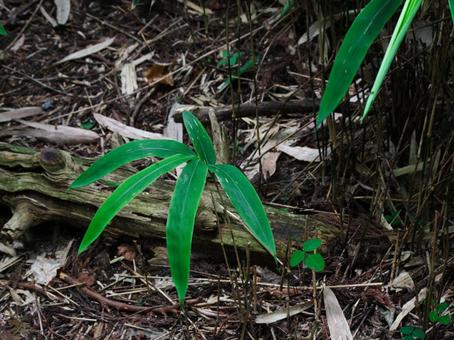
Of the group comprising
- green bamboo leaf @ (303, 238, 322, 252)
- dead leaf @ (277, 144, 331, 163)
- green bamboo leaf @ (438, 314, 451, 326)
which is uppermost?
dead leaf @ (277, 144, 331, 163)

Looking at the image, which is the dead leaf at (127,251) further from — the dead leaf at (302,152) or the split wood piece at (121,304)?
the dead leaf at (302,152)

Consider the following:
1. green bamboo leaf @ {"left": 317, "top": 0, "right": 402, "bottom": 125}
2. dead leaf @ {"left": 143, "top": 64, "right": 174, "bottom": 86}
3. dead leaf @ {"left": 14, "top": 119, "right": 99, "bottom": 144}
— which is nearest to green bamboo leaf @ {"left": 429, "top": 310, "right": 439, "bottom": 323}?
green bamboo leaf @ {"left": 317, "top": 0, "right": 402, "bottom": 125}

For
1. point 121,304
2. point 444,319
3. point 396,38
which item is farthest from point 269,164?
point 396,38

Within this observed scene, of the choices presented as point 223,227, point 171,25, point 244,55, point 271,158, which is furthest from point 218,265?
point 171,25

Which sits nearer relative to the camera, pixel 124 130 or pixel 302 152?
pixel 302 152

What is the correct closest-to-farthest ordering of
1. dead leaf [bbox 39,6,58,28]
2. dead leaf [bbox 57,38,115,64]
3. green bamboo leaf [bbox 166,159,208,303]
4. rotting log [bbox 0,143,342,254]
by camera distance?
green bamboo leaf [bbox 166,159,208,303], rotting log [bbox 0,143,342,254], dead leaf [bbox 57,38,115,64], dead leaf [bbox 39,6,58,28]

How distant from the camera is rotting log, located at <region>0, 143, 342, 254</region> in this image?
1544 millimetres

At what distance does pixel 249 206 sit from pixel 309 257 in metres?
0.36

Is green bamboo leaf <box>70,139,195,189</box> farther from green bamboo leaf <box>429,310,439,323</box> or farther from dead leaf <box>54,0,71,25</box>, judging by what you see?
dead leaf <box>54,0,71,25</box>

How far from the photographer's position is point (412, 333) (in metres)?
1.33

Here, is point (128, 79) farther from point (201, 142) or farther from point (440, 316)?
point (440, 316)

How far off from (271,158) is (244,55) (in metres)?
0.54

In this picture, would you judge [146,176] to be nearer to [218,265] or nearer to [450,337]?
[218,265]

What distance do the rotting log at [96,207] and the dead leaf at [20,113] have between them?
0.41 m
